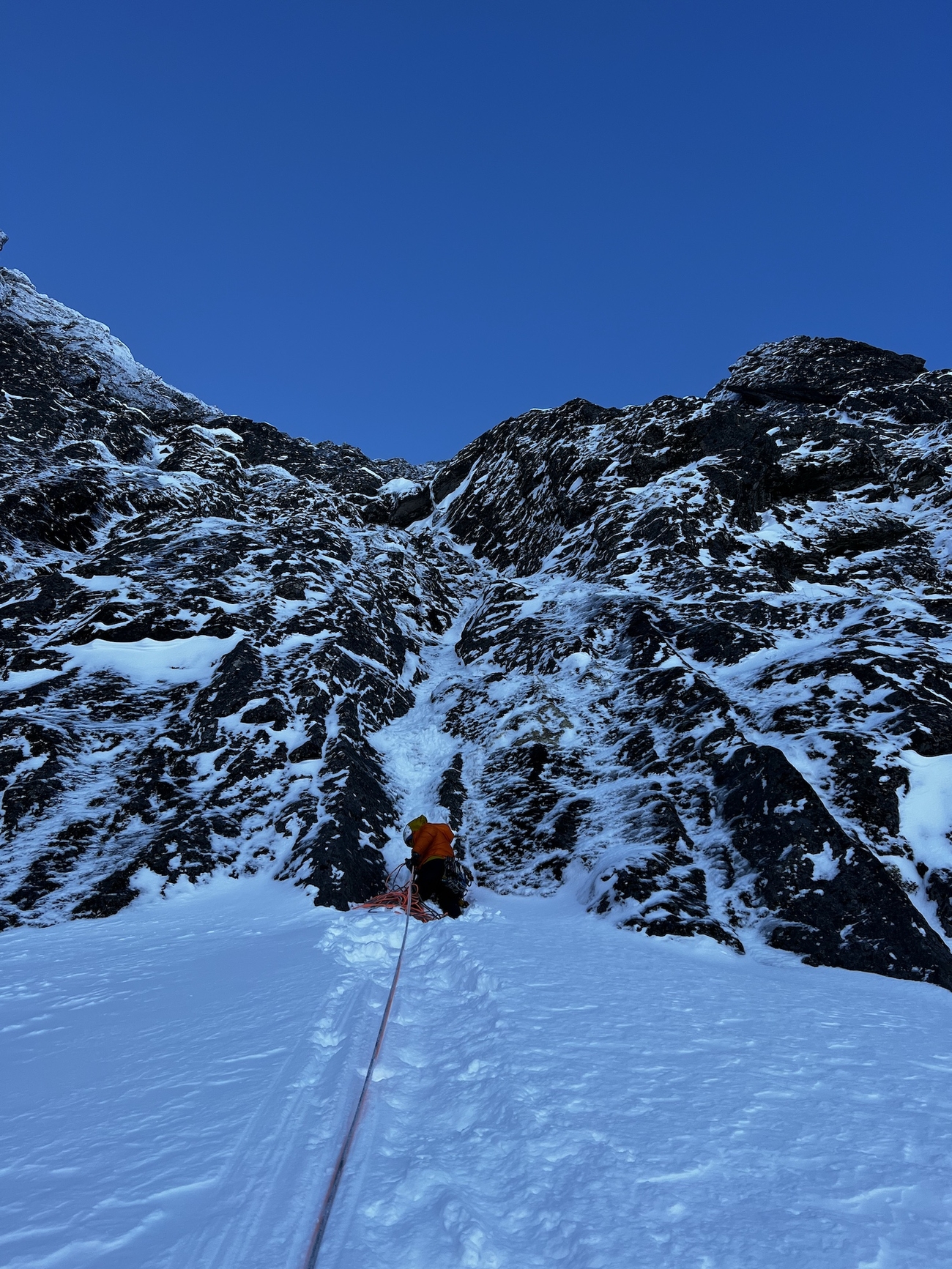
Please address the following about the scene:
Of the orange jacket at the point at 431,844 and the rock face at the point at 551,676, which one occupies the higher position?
the rock face at the point at 551,676

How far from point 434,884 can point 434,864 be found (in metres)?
0.38

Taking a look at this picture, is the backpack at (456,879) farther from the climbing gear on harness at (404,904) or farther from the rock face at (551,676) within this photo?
the rock face at (551,676)

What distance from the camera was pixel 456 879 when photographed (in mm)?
12320

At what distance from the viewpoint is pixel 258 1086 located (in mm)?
4172

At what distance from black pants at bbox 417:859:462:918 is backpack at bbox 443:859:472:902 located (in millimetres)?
78

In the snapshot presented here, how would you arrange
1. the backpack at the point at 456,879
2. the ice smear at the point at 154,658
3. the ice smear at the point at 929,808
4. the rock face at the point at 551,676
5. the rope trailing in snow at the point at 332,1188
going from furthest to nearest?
the ice smear at the point at 154,658, the backpack at the point at 456,879, the rock face at the point at 551,676, the ice smear at the point at 929,808, the rope trailing in snow at the point at 332,1188

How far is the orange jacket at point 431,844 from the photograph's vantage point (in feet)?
38.1

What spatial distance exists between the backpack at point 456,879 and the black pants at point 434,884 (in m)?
0.08

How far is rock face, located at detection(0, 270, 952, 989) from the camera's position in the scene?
1136 centimetres

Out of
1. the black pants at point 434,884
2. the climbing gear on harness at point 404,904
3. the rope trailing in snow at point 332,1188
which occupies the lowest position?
the rope trailing in snow at point 332,1188

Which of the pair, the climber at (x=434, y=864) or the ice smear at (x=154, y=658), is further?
the ice smear at (x=154, y=658)

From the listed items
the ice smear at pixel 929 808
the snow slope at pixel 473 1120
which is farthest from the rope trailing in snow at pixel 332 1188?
the ice smear at pixel 929 808

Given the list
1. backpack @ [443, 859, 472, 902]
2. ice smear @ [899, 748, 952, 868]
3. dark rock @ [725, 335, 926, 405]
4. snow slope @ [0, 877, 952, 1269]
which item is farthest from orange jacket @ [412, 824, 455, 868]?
dark rock @ [725, 335, 926, 405]

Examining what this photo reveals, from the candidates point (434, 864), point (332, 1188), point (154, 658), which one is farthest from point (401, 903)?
point (154, 658)
